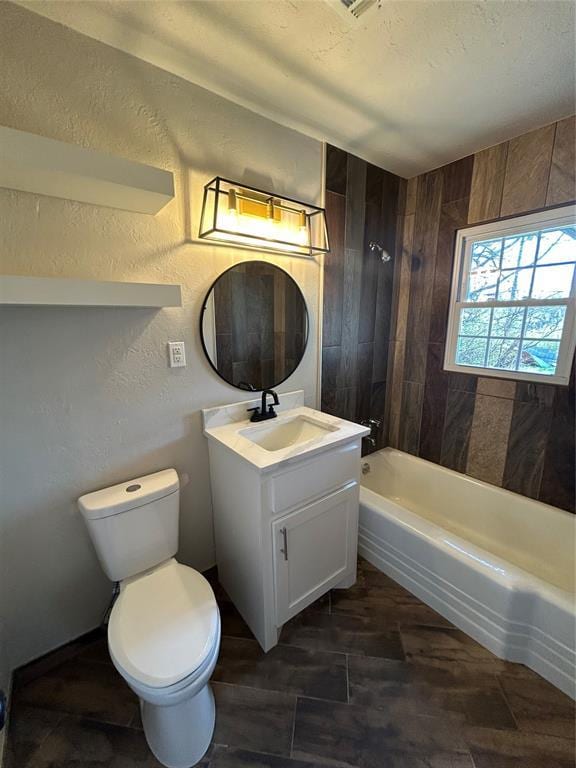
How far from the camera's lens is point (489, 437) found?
2020mm

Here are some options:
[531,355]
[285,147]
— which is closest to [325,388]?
[531,355]

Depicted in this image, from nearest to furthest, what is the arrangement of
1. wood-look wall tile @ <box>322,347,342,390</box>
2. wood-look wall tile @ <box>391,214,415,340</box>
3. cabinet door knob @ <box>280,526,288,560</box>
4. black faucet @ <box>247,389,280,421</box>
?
cabinet door knob @ <box>280,526,288,560</box> → black faucet @ <box>247,389,280,421</box> → wood-look wall tile @ <box>322,347,342,390</box> → wood-look wall tile @ <box>391,214,415,340</box>

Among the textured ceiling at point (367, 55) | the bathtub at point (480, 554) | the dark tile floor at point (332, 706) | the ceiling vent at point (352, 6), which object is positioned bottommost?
the dark tile floor at point (332, 706)

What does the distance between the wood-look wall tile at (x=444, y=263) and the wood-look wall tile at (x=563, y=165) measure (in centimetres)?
44

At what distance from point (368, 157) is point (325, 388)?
148 cm

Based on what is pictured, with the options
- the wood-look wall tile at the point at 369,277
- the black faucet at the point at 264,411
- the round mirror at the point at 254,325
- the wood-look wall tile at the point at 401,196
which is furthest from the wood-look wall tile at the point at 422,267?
the black faucet at the point at 264,411

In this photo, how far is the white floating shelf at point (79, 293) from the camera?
0.89 metres

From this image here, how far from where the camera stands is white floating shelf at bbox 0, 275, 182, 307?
2.92 ft

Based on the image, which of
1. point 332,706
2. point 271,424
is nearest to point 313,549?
point 332,706

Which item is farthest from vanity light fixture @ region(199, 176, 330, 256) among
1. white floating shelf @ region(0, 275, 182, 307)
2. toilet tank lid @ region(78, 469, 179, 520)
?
toilet tank lid @ region(78, 469, 179, 520)

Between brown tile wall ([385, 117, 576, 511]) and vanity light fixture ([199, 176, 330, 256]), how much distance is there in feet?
3.02

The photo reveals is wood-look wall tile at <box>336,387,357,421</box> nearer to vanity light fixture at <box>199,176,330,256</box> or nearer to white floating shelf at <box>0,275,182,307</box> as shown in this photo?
vanity light fixture at <box>199,176,330,256</box>

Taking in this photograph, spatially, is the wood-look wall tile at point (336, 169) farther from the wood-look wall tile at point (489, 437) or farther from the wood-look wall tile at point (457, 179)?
the wood-look wall tile at point (489, 437)

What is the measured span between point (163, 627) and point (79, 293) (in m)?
1.14
